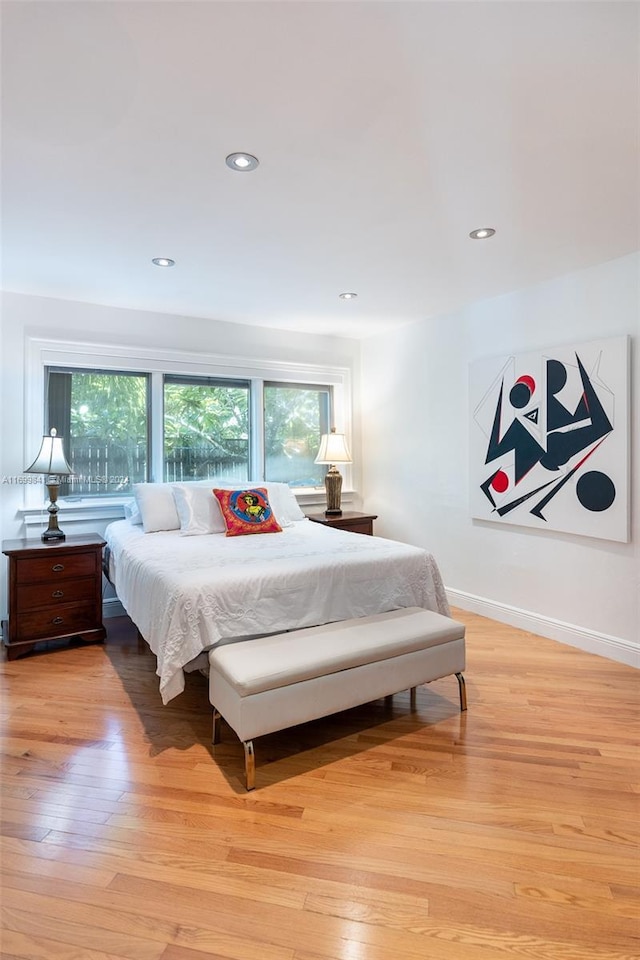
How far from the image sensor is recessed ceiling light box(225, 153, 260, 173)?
1.97 metres

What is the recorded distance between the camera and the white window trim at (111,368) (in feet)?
12.0

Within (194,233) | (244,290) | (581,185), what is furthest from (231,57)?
(244,290)

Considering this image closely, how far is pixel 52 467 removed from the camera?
340cm

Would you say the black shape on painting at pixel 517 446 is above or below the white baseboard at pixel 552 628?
above

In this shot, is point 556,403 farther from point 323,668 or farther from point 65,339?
point 65,339

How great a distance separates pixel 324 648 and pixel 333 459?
2.62 meters

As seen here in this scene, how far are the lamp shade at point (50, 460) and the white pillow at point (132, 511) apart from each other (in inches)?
21.4

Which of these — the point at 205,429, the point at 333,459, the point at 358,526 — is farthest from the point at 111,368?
the point at 358,526

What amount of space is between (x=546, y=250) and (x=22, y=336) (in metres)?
3.61

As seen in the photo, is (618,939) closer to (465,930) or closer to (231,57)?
(465,930)

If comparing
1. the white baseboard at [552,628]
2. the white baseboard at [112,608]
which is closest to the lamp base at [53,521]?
the white baseboard at [112,608]

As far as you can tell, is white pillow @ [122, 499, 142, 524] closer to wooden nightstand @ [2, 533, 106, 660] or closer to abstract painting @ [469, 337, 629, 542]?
wooden nightstand @ [2, 533, 106, 660]

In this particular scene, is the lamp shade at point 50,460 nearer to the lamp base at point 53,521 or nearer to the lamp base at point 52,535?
the lamp base at point 53,521

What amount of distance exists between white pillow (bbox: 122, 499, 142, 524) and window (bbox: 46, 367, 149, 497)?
232mm
